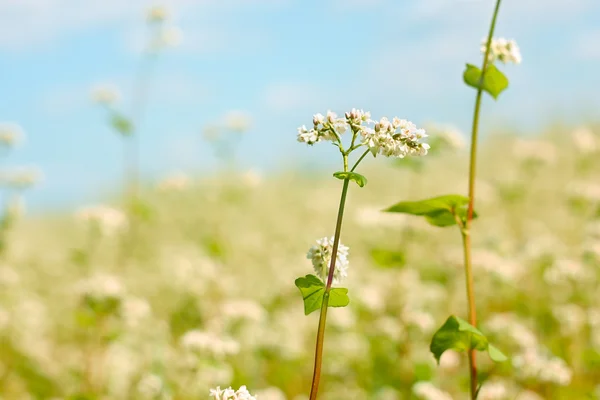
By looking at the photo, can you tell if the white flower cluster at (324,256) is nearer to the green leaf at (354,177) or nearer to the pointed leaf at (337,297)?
the pointed leaf at (337,297)

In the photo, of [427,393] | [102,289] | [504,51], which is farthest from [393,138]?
[102,289]

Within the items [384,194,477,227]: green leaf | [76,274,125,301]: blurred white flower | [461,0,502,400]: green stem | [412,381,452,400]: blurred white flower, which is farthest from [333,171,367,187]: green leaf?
[76,274,125,301]: blurred white flower

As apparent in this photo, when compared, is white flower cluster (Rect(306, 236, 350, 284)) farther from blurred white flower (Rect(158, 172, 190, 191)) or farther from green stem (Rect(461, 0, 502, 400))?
blurred white flower (Rect(158, 172, 190, 191))

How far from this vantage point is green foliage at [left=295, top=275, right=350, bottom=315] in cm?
204

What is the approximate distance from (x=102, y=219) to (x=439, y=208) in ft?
15.2

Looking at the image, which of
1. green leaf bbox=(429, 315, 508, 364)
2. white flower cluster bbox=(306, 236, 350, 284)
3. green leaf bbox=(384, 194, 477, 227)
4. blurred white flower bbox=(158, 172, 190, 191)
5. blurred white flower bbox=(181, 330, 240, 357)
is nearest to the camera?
white flower cluster bbox=(306, 236, 350, 284)

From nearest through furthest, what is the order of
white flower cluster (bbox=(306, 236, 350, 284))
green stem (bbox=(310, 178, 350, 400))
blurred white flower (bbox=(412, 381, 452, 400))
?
green stem (bbox=(310, 178, 350, 400)) → white flower cluster (bbox=(306, 236, 350, 284)) → blurred white flower (bbox=(412, 381, 452, 400))

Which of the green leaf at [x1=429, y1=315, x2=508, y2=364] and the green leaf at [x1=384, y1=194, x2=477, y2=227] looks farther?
the green leaf at [x1=384, y1=194, x2=477, y2=227]

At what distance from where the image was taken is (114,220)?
262 inches

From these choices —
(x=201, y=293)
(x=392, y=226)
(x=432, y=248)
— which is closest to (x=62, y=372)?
(x=201, y=293)

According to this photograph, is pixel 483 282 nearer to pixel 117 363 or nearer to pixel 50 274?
pixel 117 363

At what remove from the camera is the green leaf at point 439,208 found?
2.69 metres

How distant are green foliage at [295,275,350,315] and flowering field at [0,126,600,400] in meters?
1.21

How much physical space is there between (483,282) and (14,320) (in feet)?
21.1
